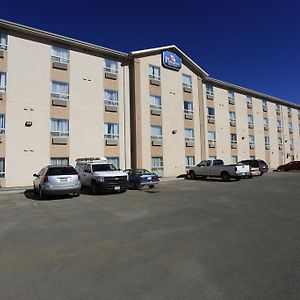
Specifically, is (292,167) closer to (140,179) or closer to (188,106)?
(188,106)

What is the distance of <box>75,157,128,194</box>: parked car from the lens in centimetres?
1562

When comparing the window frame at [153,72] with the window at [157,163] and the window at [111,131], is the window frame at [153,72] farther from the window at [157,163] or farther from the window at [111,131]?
the window at [157,163]

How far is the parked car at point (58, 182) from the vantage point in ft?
44.5

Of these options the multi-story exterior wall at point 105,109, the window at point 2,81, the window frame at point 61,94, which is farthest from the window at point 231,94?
the window at point 2,81

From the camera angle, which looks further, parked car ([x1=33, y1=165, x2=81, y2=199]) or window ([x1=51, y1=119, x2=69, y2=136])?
window ([x1=51, y1=119, x2=69, y2=136])

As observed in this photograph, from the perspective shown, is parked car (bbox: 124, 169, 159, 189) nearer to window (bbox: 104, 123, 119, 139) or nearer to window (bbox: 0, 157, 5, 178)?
window (bbox: 104, 123, 119, 139)

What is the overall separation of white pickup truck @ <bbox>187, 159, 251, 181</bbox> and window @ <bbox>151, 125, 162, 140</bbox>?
444 cm

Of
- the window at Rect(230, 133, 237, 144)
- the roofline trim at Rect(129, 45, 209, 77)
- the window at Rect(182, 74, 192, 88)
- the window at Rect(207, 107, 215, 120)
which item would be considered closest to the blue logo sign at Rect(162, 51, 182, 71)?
the roofline trim at Rect(129, 45, 209, 77)

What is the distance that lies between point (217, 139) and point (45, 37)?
2134cm

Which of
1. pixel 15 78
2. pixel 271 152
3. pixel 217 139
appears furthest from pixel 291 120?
pixel 15 78

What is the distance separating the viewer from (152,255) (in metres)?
5.31

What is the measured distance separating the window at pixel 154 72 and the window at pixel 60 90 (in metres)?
8.71

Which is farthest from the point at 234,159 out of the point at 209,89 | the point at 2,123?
the point at 2,123

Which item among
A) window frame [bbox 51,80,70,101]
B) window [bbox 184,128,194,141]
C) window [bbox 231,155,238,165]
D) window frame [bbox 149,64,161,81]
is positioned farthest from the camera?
window [bbox 231,155,238,165]
